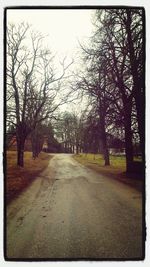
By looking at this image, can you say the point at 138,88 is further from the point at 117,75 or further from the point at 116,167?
the point at 116,167

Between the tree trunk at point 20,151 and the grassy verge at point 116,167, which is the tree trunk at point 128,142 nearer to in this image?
the grassy verge at point 116,167

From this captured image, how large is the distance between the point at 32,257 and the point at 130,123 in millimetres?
2085

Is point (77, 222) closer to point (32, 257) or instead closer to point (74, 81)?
point (32, 257)

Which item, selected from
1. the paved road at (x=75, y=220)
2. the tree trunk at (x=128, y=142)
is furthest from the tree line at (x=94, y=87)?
the paved road at (x=75, y=220)

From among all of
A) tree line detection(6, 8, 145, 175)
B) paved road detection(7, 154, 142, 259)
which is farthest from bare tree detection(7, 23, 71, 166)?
paved road detection(7, 154, 142, 259)

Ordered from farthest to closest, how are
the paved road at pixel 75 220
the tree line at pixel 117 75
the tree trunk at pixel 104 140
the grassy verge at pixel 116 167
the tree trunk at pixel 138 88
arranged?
the tree trunk at pixel 104 140, the grassy verge at pixel 116 167, the tree line at pixel 117 75, the tree trunk at pixel 138 88, the paved road at pixel 75 220

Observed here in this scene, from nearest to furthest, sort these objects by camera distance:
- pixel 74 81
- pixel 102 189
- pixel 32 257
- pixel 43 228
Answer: pixel 32 257 < pixel 43 228 < pixel 74 81 < pixel 102 189

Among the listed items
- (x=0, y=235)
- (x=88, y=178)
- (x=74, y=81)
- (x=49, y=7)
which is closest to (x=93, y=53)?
(x=74, y=81)

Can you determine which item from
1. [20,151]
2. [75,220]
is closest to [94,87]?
[20,151]

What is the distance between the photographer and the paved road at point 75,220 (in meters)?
3.22

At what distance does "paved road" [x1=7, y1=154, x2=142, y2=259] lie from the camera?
322cm

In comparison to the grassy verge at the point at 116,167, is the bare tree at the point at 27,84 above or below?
above

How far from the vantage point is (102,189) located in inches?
173

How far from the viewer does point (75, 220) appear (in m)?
3.74
